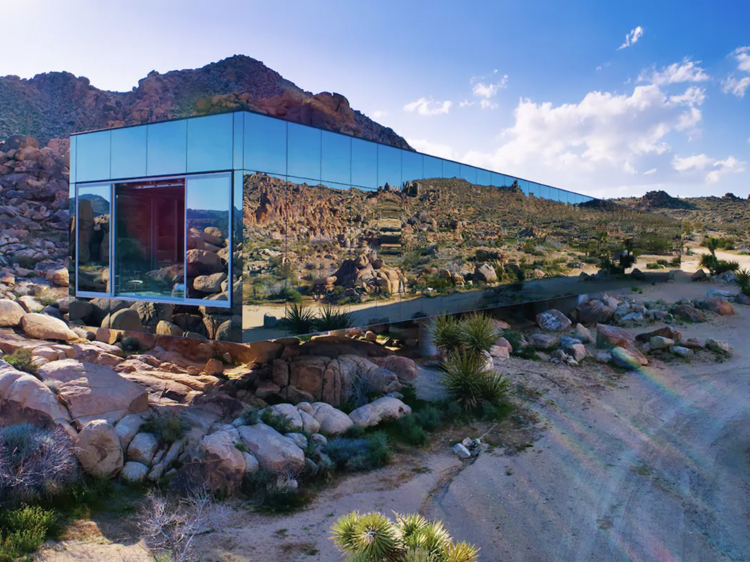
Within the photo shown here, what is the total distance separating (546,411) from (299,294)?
565 cm

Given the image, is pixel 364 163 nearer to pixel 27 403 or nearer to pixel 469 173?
pixel 469 173

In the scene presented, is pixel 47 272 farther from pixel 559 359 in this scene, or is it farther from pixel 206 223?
pixel 559 359

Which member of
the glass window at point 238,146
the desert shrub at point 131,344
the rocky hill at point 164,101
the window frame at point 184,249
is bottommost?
the desert shrub at point 131,344

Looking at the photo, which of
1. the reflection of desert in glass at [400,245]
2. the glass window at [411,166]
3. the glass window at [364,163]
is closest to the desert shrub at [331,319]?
the reflection of desert in glass at [400,245]

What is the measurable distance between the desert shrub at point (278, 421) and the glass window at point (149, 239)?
2.79m

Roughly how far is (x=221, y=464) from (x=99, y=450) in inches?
69.9

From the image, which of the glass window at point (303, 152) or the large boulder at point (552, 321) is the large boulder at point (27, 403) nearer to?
the glass window at point (303, 152)

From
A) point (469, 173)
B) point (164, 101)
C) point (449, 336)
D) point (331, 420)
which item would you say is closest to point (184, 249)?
point (331, 420)

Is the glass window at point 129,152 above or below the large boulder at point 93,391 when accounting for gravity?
above

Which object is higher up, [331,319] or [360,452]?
[331,319]

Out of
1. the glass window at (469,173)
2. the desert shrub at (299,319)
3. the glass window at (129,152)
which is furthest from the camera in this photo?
the glass window at (469,173)

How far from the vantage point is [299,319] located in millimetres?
9914

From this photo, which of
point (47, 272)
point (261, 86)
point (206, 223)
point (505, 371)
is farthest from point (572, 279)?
point (261, 86)

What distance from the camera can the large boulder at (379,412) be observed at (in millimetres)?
9883
